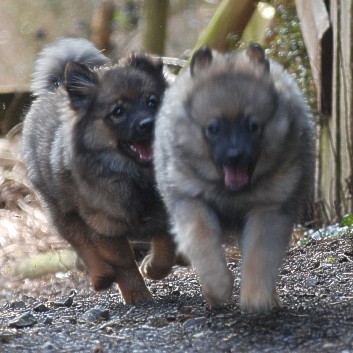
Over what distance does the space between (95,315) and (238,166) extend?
1404 millimetres

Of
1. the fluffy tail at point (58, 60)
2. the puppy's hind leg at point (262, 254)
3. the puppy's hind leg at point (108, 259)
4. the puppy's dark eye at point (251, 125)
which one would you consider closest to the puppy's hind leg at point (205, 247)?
the puppy's hind leg at point (262, 254)

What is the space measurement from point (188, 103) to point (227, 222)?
68 cm

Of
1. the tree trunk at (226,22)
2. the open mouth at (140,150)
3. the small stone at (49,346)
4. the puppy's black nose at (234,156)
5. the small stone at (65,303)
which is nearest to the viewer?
the small stone at (49,346)

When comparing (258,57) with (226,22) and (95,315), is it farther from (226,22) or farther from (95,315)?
(226,22)

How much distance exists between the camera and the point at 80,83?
6008 millimetres

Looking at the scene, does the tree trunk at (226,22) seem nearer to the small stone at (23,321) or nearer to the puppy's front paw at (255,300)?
the small stone at (23,321)

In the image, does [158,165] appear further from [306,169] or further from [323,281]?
[323,281]

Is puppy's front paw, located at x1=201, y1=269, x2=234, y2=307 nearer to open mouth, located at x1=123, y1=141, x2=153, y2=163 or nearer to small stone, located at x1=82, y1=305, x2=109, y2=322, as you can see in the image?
small stone, located at x1=82, y1=305, x2=109, y2=322

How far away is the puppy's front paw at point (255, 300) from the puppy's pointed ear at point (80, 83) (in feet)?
7.16

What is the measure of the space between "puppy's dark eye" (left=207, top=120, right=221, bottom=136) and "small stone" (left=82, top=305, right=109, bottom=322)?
1339 mm

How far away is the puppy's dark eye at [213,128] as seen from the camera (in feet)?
14.9

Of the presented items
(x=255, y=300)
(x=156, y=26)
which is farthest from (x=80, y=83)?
(x=156, y=26)

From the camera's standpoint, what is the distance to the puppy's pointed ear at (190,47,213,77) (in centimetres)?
484

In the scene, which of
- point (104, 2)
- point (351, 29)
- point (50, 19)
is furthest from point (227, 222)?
point (50, 19)
